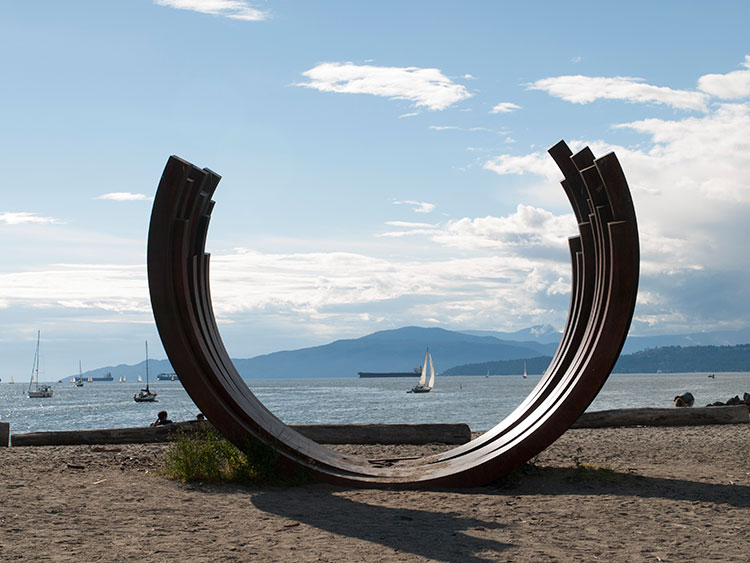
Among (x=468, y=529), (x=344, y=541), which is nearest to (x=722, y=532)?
(x=468, y=529)

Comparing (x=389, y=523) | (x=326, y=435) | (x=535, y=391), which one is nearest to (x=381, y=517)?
(x=389, y=523)

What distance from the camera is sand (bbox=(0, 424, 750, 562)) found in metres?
6.18

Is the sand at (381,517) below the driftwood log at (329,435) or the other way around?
below

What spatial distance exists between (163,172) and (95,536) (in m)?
4.20

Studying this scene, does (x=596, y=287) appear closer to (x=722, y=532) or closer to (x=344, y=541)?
(x=722, y=532)

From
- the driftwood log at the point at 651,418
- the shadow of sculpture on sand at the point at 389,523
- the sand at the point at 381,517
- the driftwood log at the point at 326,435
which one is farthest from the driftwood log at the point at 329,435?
the shadow of sculpture on sand at the point at 389,523

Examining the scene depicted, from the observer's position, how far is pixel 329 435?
13.5 m

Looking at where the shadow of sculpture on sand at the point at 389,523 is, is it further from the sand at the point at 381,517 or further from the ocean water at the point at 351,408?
the ocean water at the point at 351,408

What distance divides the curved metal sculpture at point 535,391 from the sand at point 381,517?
450 mm

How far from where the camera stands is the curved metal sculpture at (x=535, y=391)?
28.8 ft

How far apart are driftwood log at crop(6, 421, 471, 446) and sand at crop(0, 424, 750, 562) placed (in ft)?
8.22

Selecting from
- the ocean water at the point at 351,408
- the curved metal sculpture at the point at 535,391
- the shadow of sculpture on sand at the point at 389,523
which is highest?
the curved metal sculpture at the point at 535,391

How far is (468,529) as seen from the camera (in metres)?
6.95

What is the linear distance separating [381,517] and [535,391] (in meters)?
3.32
